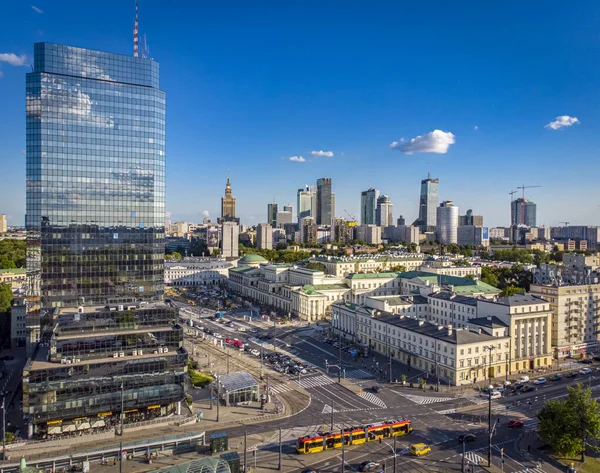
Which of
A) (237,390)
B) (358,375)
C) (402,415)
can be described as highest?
(237,390)

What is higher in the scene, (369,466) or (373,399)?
(369,466)

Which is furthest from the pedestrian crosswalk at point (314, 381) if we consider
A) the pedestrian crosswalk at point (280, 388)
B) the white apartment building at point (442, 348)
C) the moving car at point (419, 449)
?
the moving car at point (419, 449)

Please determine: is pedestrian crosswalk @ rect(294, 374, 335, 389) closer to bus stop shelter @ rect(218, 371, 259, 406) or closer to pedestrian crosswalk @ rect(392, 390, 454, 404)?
bus stop shelter @ rect(218, 371, 259, 406)

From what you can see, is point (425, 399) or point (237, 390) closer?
point (237, 390)

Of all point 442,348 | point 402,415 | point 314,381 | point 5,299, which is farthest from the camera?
point 5,299

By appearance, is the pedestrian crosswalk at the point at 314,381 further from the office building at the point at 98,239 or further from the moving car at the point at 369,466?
the moving car at the point at 369,466

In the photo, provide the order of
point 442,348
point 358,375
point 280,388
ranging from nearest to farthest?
point 280,388
point 442,348
point 358,375

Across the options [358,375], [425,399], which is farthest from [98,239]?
[425,399]

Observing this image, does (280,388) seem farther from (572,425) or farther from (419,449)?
(572,425)

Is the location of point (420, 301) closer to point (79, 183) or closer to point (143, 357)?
point (143, 357)
